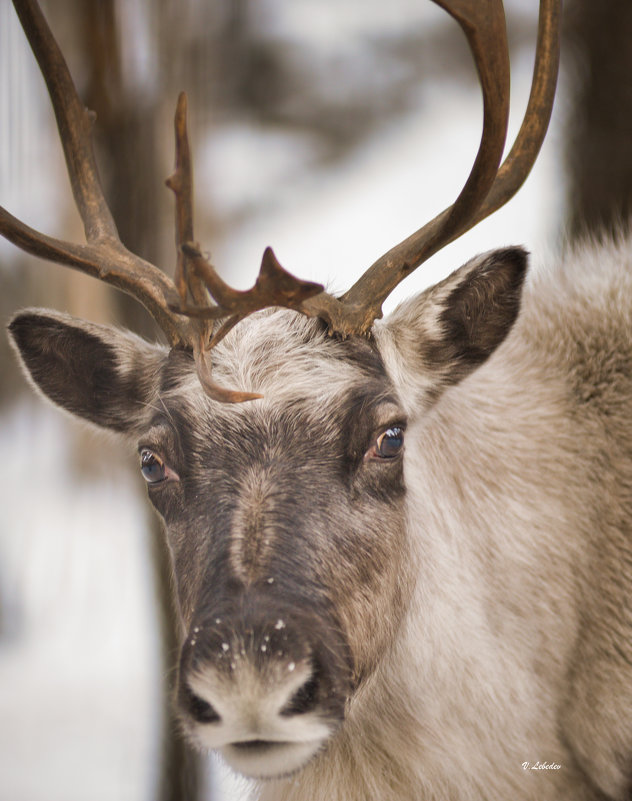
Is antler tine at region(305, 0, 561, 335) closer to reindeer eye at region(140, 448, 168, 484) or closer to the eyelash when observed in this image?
the eyelash

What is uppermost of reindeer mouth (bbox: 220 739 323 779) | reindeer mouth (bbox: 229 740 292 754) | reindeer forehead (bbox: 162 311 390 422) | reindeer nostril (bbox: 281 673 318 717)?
reindeer forehead (bbox: 162 311 390 422)

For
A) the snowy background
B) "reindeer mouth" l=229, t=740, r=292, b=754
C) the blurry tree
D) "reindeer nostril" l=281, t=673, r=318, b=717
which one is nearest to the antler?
"reindeer nostril" l=281, t=673, r=318, b=717

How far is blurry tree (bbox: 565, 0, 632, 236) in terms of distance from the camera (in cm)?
311

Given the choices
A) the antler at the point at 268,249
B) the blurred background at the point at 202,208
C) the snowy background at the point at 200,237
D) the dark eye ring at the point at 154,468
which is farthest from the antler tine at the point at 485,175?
the snowy background at the point at 200,237

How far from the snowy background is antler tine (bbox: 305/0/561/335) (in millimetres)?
1120

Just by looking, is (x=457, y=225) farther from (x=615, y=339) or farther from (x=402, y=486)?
(x=615, y=339)

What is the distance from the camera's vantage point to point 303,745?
4.96 feet

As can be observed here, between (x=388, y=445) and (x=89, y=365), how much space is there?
3.07 feet

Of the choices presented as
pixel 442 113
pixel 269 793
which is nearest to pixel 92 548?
pixel 269 793

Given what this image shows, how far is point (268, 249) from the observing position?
145cm

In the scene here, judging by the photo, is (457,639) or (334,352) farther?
(457,639)

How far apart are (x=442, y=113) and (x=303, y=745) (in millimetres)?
3113

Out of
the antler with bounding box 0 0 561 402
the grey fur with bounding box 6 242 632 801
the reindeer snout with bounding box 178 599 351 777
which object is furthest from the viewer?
the grey fur with bounding box 6 242 632 801

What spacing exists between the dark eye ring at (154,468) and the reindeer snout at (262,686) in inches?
17.8
